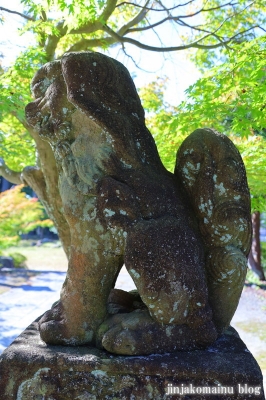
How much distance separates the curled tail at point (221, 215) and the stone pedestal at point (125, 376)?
0.33 meters

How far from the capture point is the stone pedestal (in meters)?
1.78

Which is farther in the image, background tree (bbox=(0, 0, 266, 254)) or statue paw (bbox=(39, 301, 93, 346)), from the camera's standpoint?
background tree (bbox=(0, 0, 266, 254))

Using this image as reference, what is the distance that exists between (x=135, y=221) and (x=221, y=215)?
19.5 inches

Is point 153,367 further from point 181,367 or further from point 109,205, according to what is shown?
point 109,205

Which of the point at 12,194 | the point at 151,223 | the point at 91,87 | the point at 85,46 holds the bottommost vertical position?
the point at 151,223

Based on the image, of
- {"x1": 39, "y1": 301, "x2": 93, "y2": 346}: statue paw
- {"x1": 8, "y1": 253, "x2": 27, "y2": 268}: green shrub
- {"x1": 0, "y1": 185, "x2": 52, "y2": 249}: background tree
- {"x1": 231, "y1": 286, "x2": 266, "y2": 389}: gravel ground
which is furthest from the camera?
{"x1": 8, "y1": 253, "x2": 27, "y2": 268}: green shrub

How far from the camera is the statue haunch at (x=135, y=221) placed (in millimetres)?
1953

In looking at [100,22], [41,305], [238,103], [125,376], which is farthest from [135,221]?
[41,305]

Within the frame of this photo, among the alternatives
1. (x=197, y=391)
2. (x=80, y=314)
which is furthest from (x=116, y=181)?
(x=197, y=391)

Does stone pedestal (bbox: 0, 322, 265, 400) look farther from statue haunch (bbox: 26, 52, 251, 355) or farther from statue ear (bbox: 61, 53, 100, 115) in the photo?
statue ear (bbox: 61, 53, 100, 115)

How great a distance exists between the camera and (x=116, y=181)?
2.05 meters

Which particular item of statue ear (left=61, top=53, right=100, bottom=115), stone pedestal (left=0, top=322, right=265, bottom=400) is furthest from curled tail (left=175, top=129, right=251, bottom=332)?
statue ear (left=61, top=53, right=100, bottom=115)

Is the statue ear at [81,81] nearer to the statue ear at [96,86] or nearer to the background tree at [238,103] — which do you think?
the statue ear at [96,86]

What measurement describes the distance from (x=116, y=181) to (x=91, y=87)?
1.85ft
